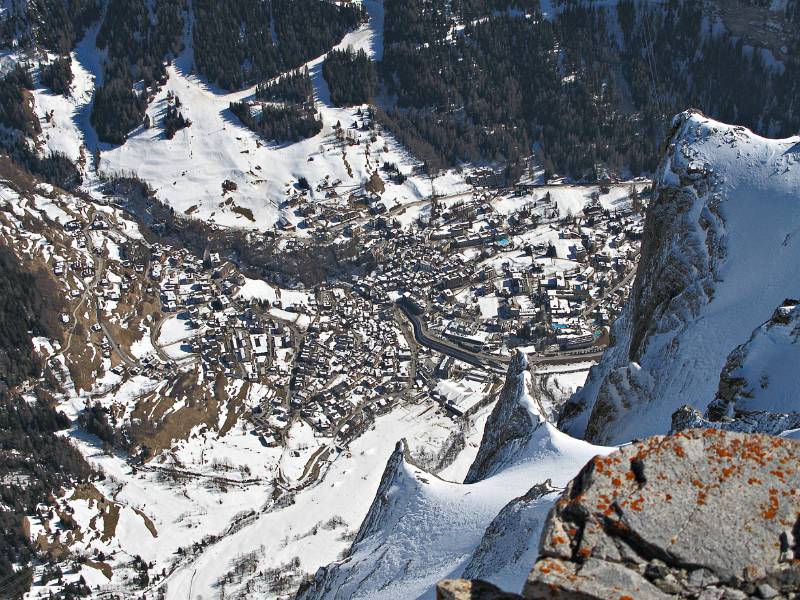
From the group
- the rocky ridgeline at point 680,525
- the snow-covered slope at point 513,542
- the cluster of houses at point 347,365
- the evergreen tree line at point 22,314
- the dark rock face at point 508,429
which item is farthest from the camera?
the evergreen tree line at point 22,314

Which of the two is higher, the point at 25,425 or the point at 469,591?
the point at 469,591

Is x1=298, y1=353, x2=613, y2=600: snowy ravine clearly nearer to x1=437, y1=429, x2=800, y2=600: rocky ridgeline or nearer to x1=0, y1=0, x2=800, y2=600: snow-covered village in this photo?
x1=0, y1=0, x2=800, y2=600: snow-covered village

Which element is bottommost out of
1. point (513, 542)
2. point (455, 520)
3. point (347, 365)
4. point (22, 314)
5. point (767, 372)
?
point (347, 365)

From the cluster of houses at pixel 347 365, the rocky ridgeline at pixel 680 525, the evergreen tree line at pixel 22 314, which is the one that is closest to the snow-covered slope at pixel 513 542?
the rocky ridgeline at pixel 680 525

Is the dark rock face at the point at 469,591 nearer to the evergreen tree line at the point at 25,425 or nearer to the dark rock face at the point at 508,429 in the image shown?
the dark rock face at the point at 508,429

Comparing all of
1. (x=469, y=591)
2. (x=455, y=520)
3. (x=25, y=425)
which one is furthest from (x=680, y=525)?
(x=25, y=425)

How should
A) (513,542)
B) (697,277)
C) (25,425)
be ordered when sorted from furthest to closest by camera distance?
(25,425) → (697,277) → (513,542)

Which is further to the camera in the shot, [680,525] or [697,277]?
[697,277]

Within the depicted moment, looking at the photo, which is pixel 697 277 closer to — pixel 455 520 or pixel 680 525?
pixel 455 520
